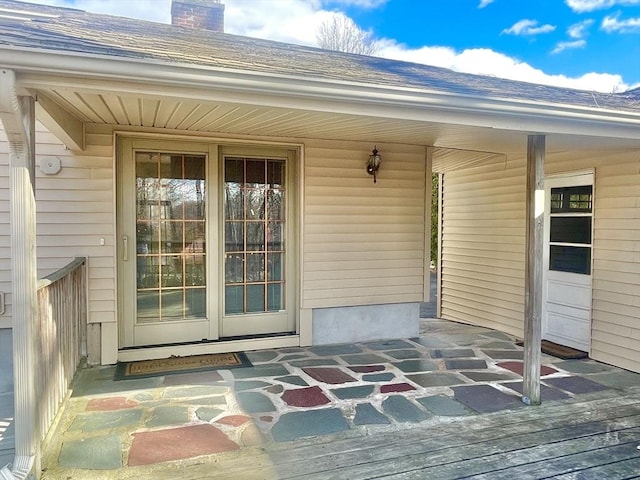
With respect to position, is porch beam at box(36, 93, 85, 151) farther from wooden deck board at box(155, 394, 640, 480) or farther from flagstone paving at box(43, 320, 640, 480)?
wooden deck board at box(155, 394, 640, 480)

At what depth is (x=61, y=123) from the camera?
3367mm

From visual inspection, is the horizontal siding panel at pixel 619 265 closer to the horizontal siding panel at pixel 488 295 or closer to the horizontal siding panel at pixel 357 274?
the horizontal siding panel at pixel 488 295

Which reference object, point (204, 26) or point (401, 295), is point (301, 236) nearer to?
point (401, 295)

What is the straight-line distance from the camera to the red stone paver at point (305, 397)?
11.7ft

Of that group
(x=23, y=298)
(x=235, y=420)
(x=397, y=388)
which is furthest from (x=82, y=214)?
(x=397, y=388)

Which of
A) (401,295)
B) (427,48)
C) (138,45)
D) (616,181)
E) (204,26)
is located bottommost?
(401,295)

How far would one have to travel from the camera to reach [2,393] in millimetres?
3824

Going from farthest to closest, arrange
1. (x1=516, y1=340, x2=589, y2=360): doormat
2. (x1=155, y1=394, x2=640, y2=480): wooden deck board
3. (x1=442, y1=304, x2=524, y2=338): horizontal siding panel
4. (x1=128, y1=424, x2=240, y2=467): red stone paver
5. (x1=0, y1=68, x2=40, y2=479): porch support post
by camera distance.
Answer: (x1=442, y1=304, x2=524, y2=338): horizontal siding panel
(x1=516, y1=340, x2=589, y2=360): doormat
(x1=128, y1=424, x2=240, y2=467): red stone paver
(x1=155, y1=394, x2=640, y2=480): wooden deck board
(x1=0, y1=68, x2=40, y2=479): porch support post

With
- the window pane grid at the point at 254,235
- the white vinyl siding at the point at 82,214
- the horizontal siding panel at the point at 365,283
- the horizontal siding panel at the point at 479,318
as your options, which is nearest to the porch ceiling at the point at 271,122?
the white vinyl siding at the point at 82,214

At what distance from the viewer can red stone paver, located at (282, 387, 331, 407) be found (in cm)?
357

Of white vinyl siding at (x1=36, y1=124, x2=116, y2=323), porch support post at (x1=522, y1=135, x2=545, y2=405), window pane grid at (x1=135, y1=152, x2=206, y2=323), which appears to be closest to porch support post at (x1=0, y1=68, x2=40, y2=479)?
white vinyl siding at (x1=36, y1=124, x2=116, y2=323)

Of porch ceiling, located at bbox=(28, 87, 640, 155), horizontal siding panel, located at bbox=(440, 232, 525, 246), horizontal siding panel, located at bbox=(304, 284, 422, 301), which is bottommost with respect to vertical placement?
horizontal siding panel, located at bbox=(304, 284, 422, 301)

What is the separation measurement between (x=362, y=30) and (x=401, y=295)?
13304 millimetres

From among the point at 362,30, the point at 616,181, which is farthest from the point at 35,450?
the point at 362,30
